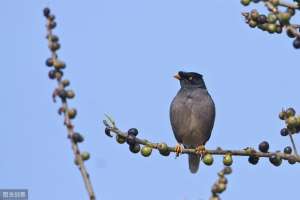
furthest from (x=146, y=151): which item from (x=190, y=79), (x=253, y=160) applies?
(x=190, y=79)

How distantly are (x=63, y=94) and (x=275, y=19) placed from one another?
1.57 metres

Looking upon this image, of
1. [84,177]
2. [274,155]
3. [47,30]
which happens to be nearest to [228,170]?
[84,177]

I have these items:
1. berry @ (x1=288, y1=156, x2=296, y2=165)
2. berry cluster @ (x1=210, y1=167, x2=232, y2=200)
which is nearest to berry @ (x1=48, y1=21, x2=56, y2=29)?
berry cluster @ (x1=210, y1=167, x2=232, y2=200)

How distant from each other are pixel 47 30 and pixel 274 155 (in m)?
2.06

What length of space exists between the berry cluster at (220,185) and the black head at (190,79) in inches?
304

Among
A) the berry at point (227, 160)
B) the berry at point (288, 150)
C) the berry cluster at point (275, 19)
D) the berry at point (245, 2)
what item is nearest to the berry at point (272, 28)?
the berry cluster at point (275, 19)

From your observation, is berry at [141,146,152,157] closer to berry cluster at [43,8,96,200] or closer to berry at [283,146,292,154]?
berry at [283,146,292,154]

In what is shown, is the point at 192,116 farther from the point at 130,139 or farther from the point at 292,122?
the point at 292,122

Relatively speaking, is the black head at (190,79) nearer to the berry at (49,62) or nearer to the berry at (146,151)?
the berry at (146,151)

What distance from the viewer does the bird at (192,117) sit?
31.4 ft

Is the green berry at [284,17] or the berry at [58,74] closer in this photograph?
the berry at [58,74]

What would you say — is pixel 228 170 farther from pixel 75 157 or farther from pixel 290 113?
pixel 290 113

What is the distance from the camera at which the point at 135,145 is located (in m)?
4.22

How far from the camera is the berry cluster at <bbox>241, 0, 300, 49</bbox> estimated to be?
339cm
